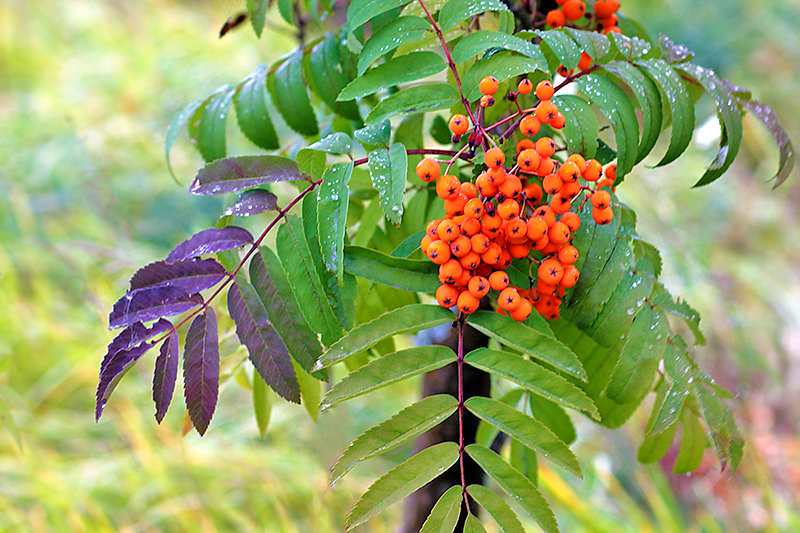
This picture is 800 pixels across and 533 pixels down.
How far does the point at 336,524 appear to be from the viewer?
1399mm

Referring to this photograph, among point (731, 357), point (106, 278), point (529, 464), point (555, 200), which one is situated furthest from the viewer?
point (731, 357)

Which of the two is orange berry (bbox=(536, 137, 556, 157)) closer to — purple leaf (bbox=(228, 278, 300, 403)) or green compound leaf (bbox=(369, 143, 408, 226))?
green compound leaf (bbox=(369, 143, 408, 226))

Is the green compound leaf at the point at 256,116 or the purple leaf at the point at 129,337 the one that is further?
→ the green compound leaf at the point at 256,116

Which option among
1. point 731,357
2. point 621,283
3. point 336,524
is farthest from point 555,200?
point 731,357

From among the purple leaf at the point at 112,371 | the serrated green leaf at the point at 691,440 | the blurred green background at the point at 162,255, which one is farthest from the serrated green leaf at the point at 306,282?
the blurred green background at the point at 162,255

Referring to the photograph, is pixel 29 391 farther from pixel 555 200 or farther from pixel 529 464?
pixel 555 200

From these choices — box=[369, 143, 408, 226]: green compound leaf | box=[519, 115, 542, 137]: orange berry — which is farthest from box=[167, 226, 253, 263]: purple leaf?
box=[519, 115, 542, 137]: orange berry

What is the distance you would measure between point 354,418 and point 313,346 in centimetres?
143

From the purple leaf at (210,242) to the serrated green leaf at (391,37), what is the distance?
15cm

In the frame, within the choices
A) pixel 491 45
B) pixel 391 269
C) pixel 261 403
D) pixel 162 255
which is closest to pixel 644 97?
pixel 491 45

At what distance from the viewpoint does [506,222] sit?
39 cm

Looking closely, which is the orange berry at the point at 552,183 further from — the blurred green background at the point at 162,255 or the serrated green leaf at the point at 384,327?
the blurred green background at the point at 162,255

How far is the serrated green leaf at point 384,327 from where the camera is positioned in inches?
15.3

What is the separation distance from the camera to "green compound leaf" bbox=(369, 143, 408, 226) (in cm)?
40
